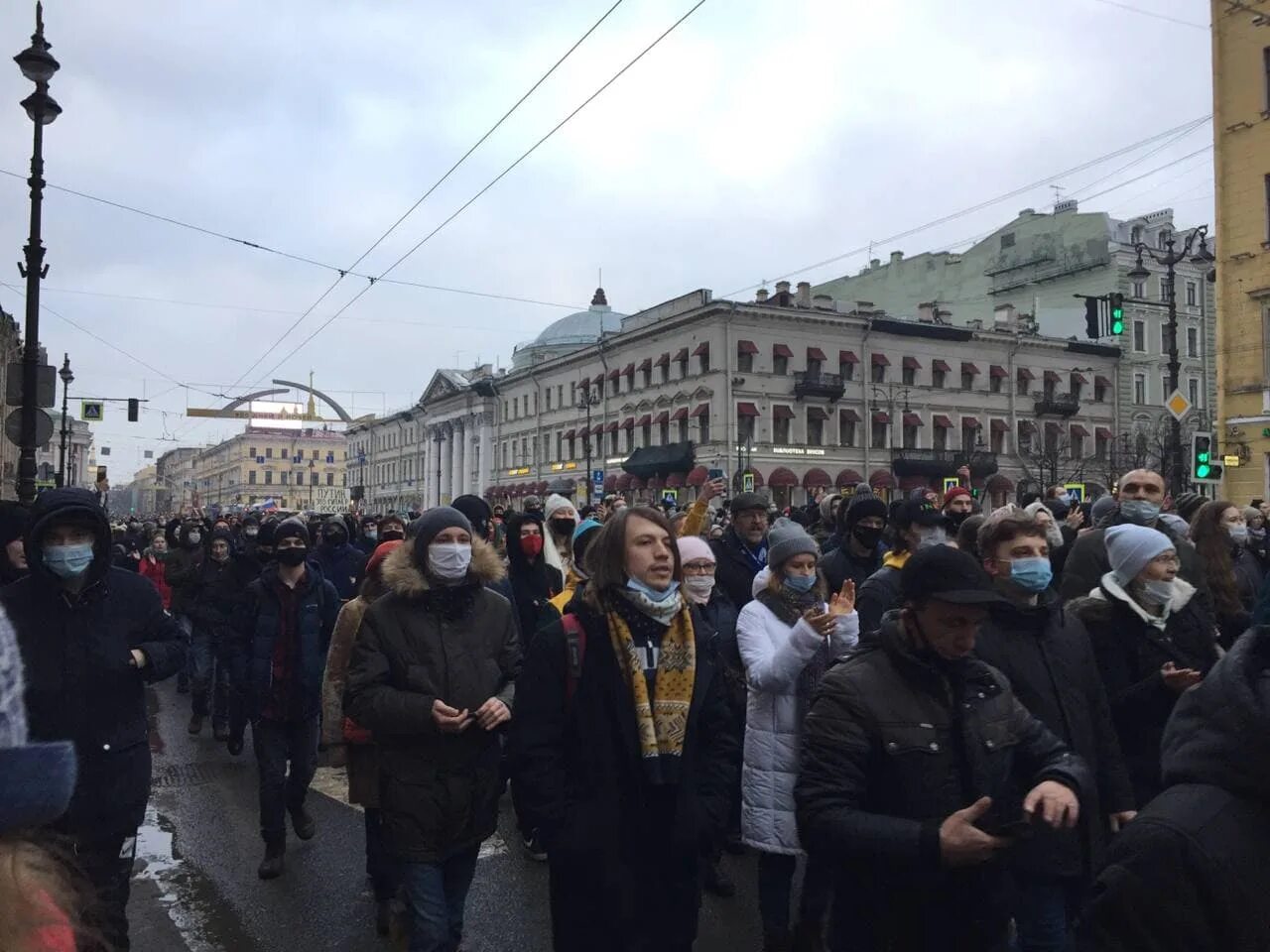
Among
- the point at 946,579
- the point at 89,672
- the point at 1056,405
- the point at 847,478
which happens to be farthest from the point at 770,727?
the point at 1056,405

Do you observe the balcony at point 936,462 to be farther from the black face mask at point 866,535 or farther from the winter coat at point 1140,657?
the winter coat at point 1140,657

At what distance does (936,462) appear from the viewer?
53.0 metres

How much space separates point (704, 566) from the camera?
17.0ft

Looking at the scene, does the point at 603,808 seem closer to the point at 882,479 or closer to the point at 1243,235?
the point at 1243,235

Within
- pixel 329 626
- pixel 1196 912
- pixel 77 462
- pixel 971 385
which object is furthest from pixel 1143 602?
pixel 77 462

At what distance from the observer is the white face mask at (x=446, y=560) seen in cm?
428

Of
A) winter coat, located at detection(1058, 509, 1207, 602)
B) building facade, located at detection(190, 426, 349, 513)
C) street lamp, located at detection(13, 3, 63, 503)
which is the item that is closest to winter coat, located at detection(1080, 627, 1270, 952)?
winter coat, located at detection(1058, 509, 1207, 602)

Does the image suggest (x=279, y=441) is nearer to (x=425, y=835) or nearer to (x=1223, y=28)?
(x=1223, y=28)

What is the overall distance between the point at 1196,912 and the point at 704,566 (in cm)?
364

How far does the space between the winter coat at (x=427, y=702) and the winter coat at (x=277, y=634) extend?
2.08 m

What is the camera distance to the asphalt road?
502 cm

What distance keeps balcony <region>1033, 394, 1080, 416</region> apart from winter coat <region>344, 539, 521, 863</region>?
57.4m

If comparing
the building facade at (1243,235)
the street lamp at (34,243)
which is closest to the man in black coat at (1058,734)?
the street lamp at (34,243)

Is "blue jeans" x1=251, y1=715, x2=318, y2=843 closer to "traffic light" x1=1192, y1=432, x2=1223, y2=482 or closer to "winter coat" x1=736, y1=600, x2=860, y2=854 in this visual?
"winter coat" x1=736, y1=600, x2=860, y2=854
